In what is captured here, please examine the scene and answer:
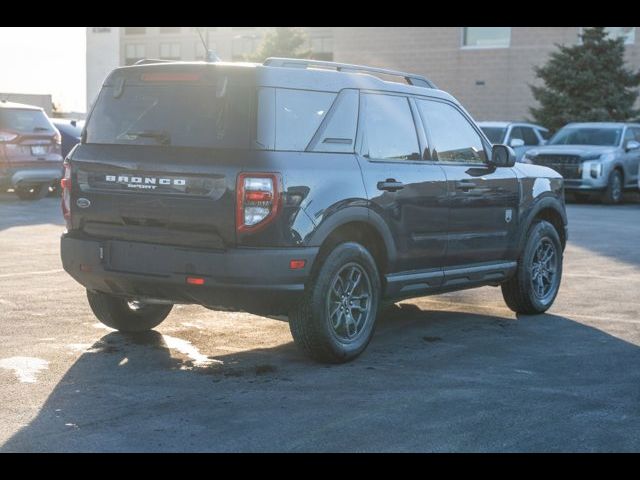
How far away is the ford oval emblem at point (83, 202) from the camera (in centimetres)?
716

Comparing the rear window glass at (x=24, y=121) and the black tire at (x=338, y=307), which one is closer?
the black tire at (x=338, y=307)

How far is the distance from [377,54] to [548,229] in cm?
4320

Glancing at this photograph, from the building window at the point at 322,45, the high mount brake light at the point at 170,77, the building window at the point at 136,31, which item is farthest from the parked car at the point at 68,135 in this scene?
the building window at the point at 136,31

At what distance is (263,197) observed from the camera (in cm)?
657

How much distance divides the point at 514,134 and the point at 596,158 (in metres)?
3.75

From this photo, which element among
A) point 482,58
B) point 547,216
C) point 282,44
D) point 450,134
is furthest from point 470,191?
point 282,44

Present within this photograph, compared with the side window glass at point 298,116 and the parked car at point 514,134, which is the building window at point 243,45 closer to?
the parked car at point 514,134

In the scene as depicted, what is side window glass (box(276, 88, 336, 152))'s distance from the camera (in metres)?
6.80

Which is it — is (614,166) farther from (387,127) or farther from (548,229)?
(387,127)

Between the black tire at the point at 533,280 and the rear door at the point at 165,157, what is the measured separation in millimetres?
3358

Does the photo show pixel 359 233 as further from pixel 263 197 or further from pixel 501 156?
pixel 501 156

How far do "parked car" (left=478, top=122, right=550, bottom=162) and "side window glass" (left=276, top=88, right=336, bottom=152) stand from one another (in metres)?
18.6

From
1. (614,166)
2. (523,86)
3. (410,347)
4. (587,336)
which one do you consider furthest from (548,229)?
(523,86)

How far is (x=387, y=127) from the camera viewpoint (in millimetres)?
7699
